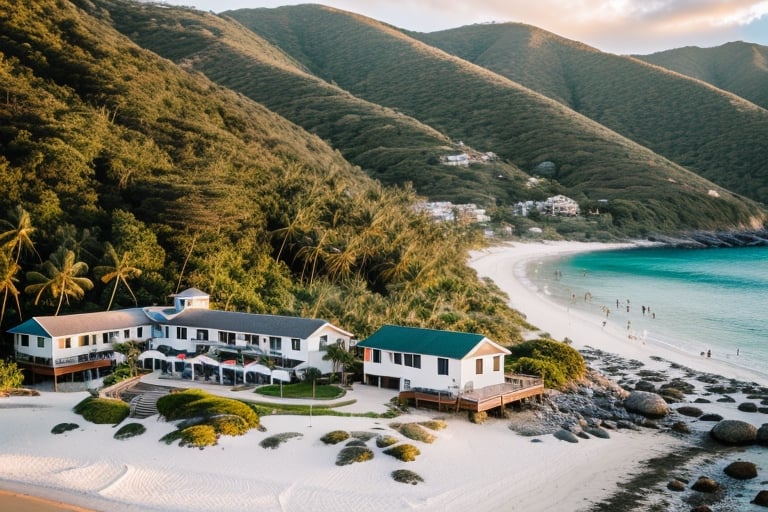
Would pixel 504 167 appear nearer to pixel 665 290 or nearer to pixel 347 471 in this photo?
pixel 665 290

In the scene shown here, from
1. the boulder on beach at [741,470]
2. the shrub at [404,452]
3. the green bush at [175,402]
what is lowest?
the boulder on beach at [741,470]

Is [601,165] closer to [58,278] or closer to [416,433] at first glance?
[58,278]

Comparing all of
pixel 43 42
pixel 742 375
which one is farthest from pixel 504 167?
pixel 742 375

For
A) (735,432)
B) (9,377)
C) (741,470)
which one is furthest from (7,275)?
(735,432)

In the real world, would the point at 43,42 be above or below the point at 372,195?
above

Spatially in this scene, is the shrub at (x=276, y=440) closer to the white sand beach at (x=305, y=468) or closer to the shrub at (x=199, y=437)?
the white sand beach at (x=305, y=468)

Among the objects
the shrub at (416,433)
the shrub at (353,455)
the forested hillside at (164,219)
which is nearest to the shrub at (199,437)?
the shrub at (353,455)
